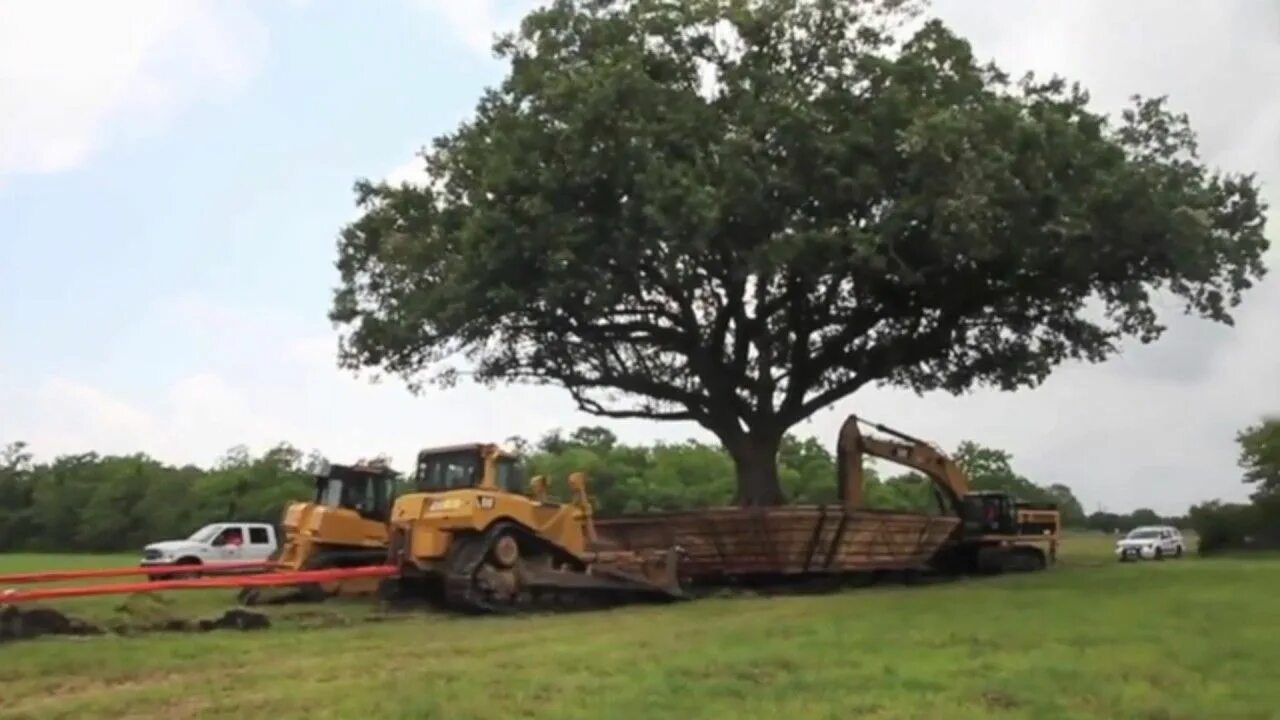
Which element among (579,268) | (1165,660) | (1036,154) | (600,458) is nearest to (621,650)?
(1165,660)

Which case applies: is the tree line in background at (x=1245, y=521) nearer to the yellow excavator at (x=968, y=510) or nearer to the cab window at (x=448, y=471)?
the yellow excavator at (x=968, y=510)

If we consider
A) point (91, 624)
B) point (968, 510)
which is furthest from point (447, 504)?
point (968, 510)

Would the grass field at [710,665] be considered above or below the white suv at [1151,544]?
below

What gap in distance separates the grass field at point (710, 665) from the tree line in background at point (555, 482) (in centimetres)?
3798

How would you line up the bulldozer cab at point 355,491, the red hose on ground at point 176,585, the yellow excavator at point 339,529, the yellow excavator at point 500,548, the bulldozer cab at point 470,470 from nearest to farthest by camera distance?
the red hose on ground at point 176,585, the yellow excavator at point 500,548, the bulldozer cab at point 470,470, the yellow excavator at point 339,529, the bulldozer cab at point 355,491

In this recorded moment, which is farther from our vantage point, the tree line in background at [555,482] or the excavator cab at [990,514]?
the tree line in background at [555,482]

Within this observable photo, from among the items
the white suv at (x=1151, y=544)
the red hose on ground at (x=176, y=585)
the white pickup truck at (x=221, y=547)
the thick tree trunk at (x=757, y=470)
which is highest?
the thick tree trunk at (x=757, y=470)

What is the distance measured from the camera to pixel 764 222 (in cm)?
2781

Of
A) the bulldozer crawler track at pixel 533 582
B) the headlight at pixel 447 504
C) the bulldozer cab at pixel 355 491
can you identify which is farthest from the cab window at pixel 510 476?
the bulldozer cab at pixel 355 491

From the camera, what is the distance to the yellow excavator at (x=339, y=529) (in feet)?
85.2

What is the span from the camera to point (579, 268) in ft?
91.9

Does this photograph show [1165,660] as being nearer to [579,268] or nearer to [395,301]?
[579,268]

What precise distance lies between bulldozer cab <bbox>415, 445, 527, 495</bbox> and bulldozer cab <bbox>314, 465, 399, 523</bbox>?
367 centimetres

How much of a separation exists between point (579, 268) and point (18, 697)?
52.6 feet
